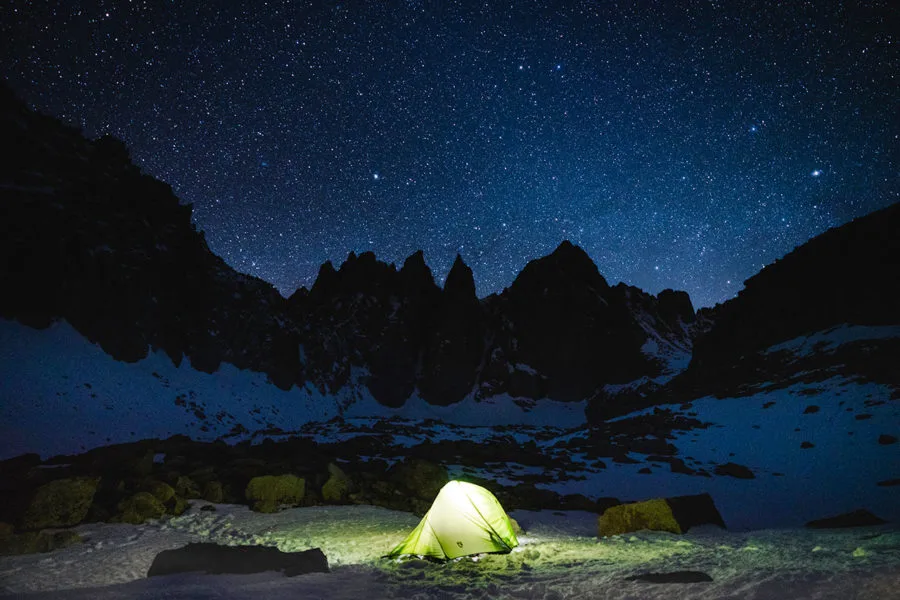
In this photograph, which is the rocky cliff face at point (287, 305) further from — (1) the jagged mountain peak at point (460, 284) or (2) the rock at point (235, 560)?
(2) the rock at point (235, 560)

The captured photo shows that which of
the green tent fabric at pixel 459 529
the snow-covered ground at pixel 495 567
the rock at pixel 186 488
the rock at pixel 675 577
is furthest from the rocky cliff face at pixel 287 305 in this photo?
the rock at pixel 675 577

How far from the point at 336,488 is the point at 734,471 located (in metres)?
26.3

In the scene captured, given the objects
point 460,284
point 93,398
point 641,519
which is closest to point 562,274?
point 460,284

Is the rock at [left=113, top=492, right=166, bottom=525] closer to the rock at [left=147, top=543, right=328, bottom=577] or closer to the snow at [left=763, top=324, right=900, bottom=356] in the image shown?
the rock at [left=147, top=543, right=328, bottom=577]

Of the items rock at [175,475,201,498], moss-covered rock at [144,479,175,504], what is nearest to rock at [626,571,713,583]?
moss-covered rock at [144,479,175,504]

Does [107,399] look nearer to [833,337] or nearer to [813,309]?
[833,337]

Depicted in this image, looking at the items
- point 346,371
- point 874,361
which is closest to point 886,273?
point 874,361

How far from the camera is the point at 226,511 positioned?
50.6ft

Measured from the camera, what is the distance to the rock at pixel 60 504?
12328 millimetres

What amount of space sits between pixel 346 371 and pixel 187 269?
40.9 meters

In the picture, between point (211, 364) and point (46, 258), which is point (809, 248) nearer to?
point (211, 364)

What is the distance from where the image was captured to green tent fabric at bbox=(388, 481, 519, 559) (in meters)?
10.7

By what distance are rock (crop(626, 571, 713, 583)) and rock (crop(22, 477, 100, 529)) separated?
15.1 metres

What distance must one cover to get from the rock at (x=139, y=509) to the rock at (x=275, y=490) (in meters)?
3.02
